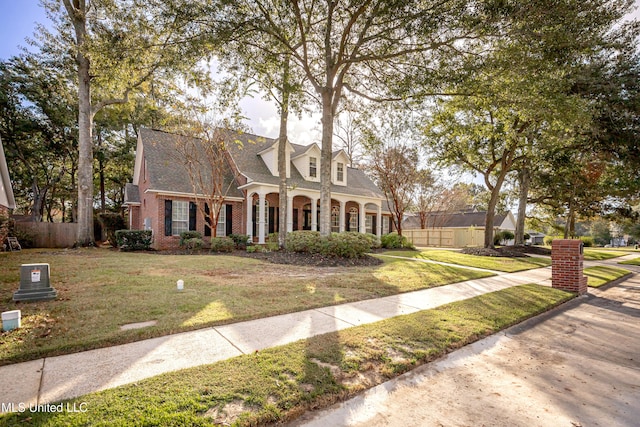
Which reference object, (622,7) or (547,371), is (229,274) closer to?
(547,371)

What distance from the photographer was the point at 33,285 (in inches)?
195

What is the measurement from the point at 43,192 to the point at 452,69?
101 feet

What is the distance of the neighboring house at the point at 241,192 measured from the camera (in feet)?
48.0

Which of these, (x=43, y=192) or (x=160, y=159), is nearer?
(x=160, y=159)

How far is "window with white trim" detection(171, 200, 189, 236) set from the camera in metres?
14.7

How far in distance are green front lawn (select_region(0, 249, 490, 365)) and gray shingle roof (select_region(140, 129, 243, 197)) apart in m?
6.11

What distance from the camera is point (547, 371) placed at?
10.6 ft

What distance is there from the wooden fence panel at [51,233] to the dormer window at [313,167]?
14.3 meters

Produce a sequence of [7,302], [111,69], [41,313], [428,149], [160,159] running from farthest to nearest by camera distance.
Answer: [428,149], [160,159], [111,69], [7,302], [41,313]

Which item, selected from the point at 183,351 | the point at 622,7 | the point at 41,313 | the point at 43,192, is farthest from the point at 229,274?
the point at 43,192

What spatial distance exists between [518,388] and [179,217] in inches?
598

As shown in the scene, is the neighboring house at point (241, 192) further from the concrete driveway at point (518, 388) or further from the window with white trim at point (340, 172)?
the concrete driveway at point (518, 388)

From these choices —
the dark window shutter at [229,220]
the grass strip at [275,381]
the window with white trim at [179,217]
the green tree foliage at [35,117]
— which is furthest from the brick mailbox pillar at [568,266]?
the green tree foliage at [35,117]

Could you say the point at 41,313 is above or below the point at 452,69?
below
